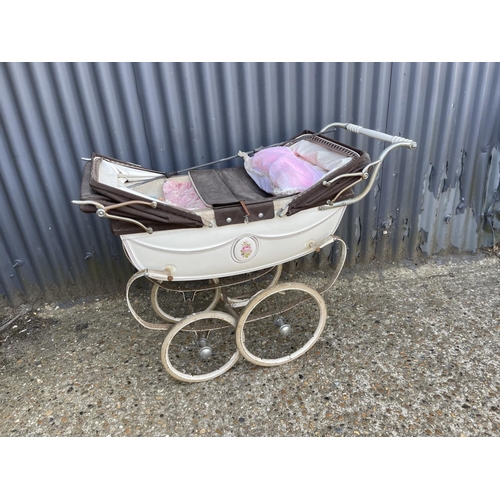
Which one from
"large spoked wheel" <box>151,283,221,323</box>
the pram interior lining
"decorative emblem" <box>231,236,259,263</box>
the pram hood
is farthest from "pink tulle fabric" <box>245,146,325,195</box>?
"large spoked wheel" <box>151,283,221,323</box>

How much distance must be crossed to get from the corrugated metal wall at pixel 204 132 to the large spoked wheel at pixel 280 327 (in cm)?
84

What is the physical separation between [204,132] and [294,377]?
176 cm

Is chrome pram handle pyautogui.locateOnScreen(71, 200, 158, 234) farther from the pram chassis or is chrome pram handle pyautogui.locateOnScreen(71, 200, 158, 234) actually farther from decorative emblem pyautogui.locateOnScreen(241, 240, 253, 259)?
decorative emblem pyautogui.locateOnScreen(241, 240, 253, 259)

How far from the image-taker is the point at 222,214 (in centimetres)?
191

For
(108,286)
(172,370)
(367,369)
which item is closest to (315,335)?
(367,369)

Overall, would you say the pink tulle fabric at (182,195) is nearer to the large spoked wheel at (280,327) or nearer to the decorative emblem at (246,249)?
the decorative emblem at (246,249)

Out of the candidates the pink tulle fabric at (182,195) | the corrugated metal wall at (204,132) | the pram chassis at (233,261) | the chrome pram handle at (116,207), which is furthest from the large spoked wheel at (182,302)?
the chrome pram handle at (116,207)

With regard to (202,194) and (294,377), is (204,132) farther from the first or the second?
(294,377)

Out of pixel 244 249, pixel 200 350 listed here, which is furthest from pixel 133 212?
pixel 200 350

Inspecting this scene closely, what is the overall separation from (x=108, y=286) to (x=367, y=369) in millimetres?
2071

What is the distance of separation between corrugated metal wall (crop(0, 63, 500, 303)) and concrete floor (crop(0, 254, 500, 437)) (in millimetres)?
456

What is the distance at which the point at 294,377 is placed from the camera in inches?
93.4

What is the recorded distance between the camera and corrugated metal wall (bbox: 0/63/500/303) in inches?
102

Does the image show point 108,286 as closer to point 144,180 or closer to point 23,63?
point 144,180
